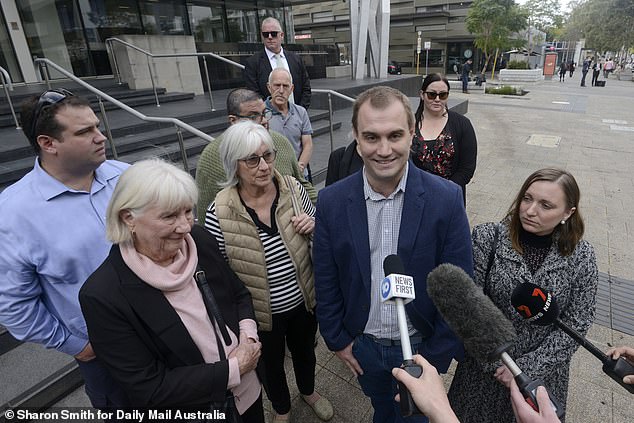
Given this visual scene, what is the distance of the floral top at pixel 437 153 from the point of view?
9.73 ft

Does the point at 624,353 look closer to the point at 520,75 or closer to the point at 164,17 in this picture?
the point at 164,17

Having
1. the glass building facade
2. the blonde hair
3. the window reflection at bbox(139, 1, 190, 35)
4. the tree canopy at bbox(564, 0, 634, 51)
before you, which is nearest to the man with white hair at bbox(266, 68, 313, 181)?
the blonde hair

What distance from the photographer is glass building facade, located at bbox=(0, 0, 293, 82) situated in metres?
9.20

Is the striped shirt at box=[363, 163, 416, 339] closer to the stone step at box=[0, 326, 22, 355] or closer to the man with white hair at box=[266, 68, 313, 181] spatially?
the man with white hair at box=[266, 68, 313, 181]

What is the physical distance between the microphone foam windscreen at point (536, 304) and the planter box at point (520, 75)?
104 feet

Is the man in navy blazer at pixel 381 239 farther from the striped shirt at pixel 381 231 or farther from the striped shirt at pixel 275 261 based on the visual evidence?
the striped shirt at pixel 275 261

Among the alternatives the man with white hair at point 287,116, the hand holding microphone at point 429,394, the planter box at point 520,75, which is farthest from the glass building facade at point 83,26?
the planter box at point 520,75

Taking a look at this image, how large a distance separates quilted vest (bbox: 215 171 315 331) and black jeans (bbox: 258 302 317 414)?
136 millimetres

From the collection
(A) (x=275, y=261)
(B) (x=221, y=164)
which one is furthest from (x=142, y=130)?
(A) (x=275, y=261)

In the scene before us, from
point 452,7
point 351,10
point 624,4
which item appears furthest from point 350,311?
point 624,4

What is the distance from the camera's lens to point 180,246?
58.0 inches

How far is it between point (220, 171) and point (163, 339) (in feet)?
3.93

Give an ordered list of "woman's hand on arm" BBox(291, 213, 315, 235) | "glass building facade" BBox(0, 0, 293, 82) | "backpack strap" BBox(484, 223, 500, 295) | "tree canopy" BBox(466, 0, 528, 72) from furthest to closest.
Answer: "tree canopy" BBox(466, 0, 528, 72) → "glass building facade" BBox(0, 0, 293, 82) → "woman's hand on arm" BBox(291, 213, 315, 235) → "backpack strap" BBox(484, 223, 500, 295)

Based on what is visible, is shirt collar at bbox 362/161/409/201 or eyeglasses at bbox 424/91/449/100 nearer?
shirt collar at bbox 362/161/409/201
